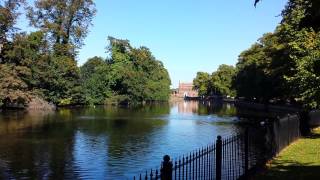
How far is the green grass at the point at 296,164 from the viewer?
14562 millimetres

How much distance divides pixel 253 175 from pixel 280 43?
5136cm

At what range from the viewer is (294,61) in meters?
34.9

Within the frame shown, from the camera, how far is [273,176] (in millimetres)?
14594

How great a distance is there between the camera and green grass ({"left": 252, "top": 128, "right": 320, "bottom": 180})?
1456 cm

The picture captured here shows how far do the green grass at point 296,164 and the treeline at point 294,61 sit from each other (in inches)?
114

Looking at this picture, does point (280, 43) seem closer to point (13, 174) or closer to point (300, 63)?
point (300, 63)

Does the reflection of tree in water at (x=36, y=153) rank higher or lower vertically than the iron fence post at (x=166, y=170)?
lower

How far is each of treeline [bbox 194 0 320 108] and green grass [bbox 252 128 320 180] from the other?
2904mm

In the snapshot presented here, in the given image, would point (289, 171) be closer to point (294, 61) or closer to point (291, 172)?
point (291, 172)

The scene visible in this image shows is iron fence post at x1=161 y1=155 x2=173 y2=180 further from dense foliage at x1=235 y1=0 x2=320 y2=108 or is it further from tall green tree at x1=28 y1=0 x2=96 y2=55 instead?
tall green tree at x1=28 y1=0 x2=96 y2=55

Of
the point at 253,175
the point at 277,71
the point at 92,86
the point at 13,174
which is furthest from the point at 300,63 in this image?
the point at 92,86

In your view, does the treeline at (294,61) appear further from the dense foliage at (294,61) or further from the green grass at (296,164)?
the green grass at (296,164)

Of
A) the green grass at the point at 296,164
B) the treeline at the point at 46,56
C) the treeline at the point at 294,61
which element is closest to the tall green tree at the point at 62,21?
the treeline at the point at 46,56

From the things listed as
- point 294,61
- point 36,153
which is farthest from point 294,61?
point 36,153
